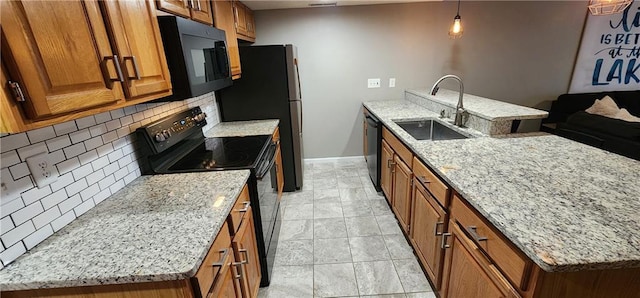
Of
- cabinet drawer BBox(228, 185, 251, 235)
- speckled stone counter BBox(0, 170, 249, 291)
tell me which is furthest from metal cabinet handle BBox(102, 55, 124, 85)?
cabinet drawer BBox(228, 185, 251, 235)

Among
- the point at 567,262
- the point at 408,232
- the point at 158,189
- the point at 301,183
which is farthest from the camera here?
the point at 301,183

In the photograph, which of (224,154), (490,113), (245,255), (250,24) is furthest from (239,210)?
(250,24)

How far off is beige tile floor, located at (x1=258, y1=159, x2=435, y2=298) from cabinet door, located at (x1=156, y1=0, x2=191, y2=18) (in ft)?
5.70

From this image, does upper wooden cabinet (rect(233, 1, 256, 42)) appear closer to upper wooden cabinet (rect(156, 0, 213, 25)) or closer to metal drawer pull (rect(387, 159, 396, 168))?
upper wooden cabinet (rect(156, 0, 213, 25))

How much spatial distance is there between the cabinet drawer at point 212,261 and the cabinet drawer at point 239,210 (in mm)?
47

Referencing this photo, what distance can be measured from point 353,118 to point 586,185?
277 centimetres

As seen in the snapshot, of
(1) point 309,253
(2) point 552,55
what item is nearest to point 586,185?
(1) point 309,253

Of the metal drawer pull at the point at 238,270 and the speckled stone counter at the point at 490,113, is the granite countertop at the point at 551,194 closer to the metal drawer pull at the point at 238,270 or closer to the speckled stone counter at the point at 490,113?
the speckled stone counter at the point at 490,113

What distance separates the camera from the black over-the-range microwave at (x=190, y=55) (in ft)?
4.40

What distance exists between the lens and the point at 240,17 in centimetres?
274

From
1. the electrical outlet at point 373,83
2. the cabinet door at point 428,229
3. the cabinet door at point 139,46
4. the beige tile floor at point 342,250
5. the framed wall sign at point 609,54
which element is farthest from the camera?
the electrical outlet at point 373,83

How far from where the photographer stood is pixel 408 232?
210 cm

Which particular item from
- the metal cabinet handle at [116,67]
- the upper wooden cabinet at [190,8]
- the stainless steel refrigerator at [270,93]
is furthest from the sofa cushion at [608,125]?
the metal cabinet handle at [116,67]

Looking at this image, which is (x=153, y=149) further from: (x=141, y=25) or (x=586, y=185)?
(x=586, y=185)
